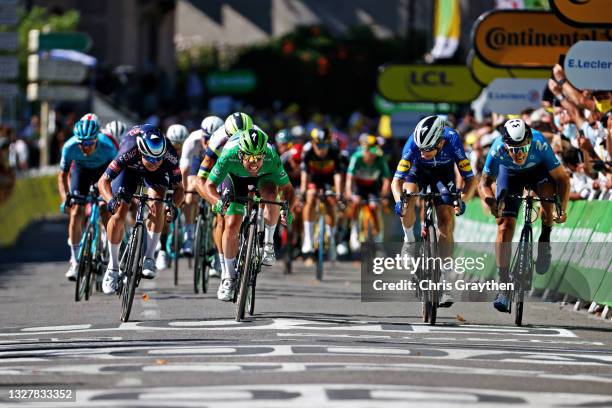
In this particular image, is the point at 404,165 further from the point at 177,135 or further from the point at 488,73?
the point at 488,73

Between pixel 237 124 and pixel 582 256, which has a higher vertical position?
pixel 237 124

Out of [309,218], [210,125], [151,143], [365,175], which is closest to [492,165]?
[151,143]

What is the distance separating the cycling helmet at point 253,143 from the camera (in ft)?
50.2

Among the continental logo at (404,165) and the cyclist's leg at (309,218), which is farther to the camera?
the cyclist's leg at (309,218)

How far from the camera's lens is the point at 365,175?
26625mm

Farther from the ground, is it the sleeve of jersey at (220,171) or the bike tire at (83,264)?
the sleeve of jersey at (220,171)

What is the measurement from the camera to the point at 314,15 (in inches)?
3524

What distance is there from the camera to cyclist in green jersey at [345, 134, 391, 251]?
2642 cm

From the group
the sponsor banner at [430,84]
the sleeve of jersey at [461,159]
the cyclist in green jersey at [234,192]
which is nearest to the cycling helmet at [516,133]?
the sleeve of jersey at [461,159]

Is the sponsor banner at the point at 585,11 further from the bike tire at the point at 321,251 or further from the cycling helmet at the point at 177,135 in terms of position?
the bike tire at the point at 321,251

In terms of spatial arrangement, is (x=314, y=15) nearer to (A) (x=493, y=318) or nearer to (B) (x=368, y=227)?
(B) (x=368, y=227)

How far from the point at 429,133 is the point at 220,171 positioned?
1.79m

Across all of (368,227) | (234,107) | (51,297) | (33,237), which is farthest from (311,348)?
(234,107)

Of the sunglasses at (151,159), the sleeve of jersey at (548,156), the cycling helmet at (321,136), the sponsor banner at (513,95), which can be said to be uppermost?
the sponsor banner at (513,95)
